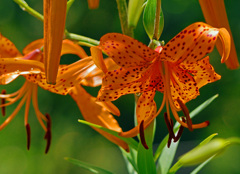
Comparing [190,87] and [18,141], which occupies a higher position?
[190,87]

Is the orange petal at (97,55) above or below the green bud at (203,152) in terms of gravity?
above

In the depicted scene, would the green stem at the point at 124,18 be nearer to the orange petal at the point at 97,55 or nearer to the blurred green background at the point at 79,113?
the orange petal at the point at 97,55

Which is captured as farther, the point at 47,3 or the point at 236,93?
the point at 236,93

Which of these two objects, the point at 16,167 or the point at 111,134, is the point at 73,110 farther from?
the point at 111,134

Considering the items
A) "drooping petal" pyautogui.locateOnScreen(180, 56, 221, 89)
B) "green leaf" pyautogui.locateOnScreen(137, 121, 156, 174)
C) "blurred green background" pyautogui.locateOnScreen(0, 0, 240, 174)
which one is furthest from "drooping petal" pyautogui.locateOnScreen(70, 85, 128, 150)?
"blurred green background" pyautogui.locateOnScreen(0, 0, 240, 174)

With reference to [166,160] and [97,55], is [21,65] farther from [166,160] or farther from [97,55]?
[166,160]

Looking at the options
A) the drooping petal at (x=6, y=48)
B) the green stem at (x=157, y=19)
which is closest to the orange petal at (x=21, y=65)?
the drooping petal at (x=6, y=48)

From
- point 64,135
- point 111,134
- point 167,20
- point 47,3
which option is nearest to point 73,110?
point 64,135

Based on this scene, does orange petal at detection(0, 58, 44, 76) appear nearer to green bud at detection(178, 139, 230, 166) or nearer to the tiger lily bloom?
the tiger lily bloom
